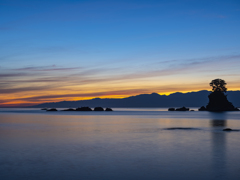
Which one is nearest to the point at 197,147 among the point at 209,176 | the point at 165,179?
the point at 209,176

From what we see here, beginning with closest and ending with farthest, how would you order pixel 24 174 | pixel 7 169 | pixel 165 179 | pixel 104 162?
pixel 165 179, pixel 24 174, pixel 7 169, pixel 104 162

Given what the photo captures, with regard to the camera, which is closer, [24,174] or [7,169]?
[24,174]

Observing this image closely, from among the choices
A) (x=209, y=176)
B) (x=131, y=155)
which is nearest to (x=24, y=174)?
(x=131, y=155)

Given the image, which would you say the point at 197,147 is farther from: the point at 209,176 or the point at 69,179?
the point at 69,179

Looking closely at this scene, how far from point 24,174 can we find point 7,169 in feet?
5.43

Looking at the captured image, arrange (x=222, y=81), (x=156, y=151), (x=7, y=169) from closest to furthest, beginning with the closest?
(x=7, y=169)
(x=156, y=151)
(x=222, y=81)

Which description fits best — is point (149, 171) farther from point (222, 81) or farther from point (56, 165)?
point (222, 81)

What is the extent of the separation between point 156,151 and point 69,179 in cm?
958

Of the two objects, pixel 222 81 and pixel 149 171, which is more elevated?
pixel 222 81

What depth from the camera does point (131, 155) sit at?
59.9 ft

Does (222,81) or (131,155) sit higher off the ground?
(222,81)

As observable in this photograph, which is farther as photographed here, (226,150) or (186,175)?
(226,150)

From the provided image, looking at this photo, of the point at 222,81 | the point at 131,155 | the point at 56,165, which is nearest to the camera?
the point at 56,165

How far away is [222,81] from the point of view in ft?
443
